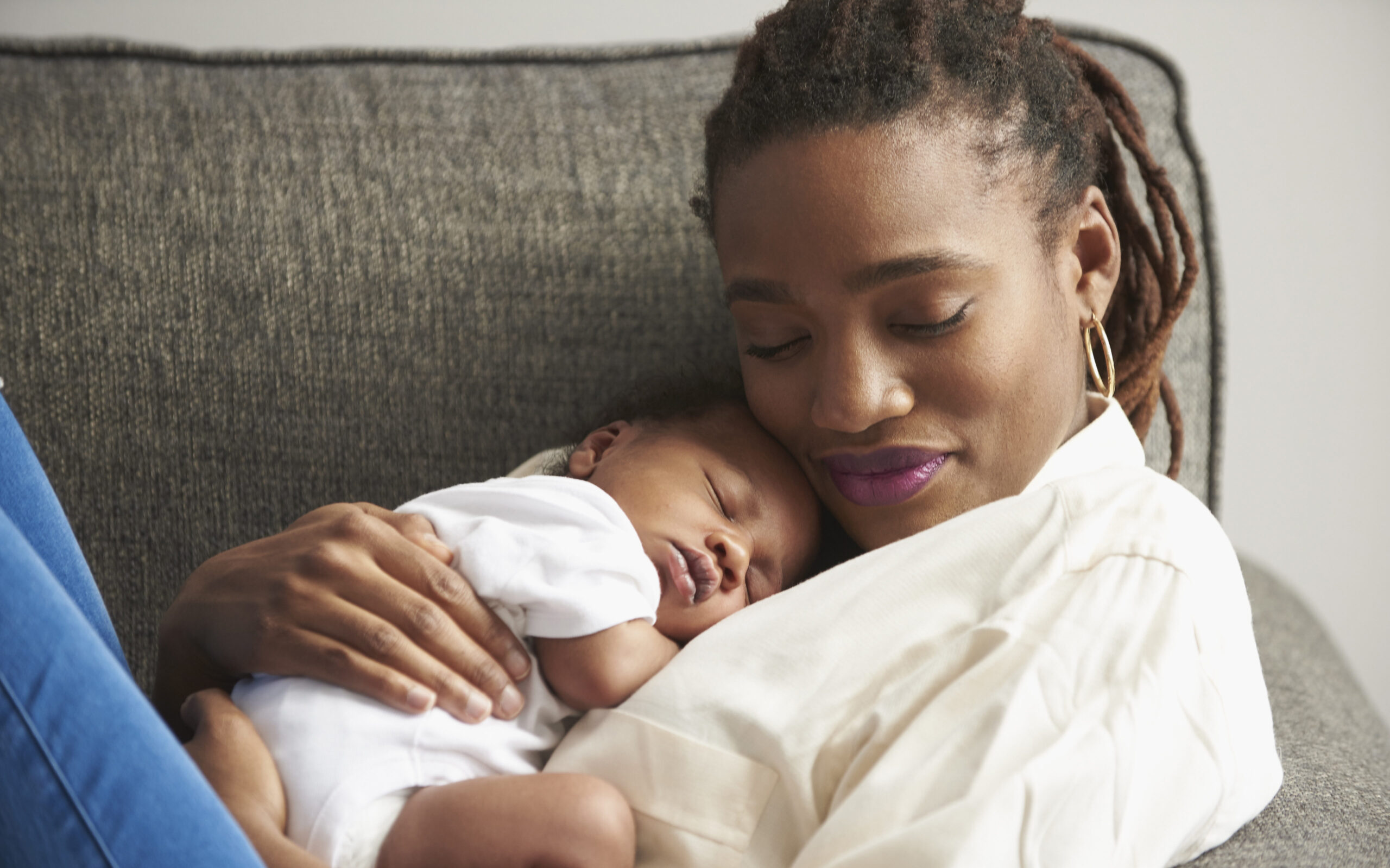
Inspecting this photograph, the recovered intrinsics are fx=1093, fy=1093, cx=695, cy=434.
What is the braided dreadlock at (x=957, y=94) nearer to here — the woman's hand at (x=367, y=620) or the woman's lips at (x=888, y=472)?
the woman's lips at (x=888, y=472)

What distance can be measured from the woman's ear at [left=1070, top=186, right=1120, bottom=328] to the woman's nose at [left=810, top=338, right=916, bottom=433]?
0.73 feet

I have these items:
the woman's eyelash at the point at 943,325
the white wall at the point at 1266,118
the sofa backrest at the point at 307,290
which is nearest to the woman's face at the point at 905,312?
the woman's eyelash at the point at 943,325

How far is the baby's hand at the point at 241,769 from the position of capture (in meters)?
0.75

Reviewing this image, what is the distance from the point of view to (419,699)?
0.80 metres

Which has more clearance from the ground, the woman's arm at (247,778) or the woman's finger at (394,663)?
the woman's finger at (394,663)

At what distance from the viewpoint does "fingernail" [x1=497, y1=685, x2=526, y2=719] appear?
844 millimetres

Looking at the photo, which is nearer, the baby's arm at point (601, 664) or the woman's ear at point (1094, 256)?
the baby's arm at point (601, 664)

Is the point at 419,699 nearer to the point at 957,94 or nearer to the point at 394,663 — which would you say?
the point at 394,663

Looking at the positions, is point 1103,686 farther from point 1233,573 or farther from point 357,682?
point 357,682

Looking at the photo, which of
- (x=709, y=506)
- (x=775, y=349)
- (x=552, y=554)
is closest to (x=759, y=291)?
(x=775, y=349)

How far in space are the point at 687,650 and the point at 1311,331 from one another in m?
1.43

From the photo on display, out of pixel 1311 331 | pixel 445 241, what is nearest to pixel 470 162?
pixel 445 241

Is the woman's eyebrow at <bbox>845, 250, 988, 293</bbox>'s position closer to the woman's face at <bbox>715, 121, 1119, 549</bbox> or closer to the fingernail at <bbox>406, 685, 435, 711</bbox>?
the woman's face at <bbox>715, 121, 1119, 549</bbox>

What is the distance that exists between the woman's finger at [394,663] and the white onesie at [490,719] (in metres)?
0.01
